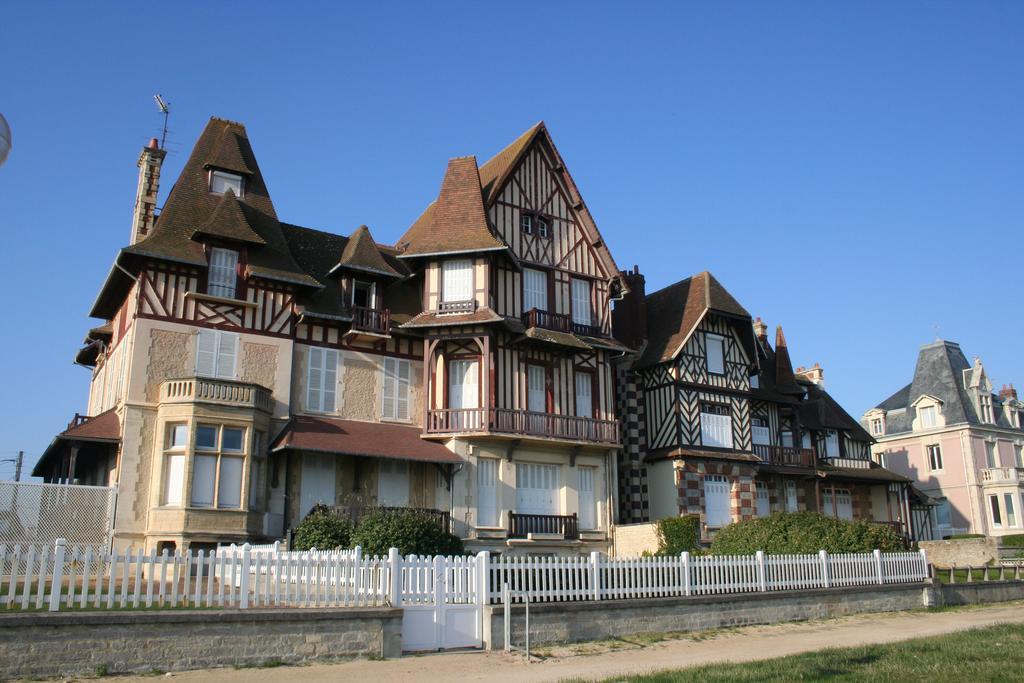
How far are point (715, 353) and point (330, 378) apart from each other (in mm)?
13976

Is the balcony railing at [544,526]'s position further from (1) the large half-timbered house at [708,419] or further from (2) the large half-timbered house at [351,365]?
(1) the large half-timbered house at [708,419]

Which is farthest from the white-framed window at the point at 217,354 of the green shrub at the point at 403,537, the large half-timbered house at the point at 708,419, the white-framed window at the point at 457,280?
the large half-timbered house at the point at 708,419

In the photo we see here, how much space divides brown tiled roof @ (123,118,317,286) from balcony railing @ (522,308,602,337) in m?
6.46

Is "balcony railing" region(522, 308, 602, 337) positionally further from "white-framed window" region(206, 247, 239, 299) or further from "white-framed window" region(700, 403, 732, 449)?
"white-framed window" region(206, 247, 239, 299)

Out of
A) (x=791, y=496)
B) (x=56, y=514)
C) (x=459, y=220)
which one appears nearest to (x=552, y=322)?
(x=459, y=220)

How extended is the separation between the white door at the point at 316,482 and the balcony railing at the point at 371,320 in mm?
3821

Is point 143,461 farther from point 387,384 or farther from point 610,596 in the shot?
point 610,596

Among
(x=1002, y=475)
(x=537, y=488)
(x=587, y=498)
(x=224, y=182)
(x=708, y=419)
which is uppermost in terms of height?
(x=224, y=182)

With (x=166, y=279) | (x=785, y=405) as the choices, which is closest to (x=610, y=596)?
(x=166, y=279)

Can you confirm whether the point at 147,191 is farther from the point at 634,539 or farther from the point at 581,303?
the point at 634,539

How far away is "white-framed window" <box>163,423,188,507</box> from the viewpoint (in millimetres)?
22484

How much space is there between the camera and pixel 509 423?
26.5 metres

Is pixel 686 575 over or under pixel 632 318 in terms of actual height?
under

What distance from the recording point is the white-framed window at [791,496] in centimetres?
3562
